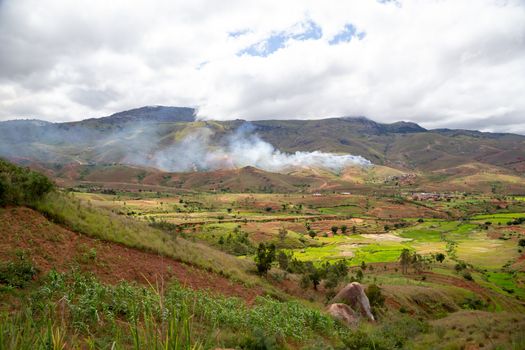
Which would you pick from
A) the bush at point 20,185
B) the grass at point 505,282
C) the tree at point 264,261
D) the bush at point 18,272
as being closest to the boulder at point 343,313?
the tree at point 264,261

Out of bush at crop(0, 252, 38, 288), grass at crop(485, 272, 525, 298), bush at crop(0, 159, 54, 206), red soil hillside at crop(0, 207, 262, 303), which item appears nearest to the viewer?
bush at crop(0, 252, 38, 288)

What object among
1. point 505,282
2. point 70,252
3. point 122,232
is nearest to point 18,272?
point 70,252

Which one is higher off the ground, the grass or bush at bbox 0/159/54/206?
bush at bbox 0/159/54/206

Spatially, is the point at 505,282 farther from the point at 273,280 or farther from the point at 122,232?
the point at 122,232

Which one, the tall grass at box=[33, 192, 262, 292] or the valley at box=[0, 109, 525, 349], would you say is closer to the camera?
the valley at box=[0, 109, 525, 349]

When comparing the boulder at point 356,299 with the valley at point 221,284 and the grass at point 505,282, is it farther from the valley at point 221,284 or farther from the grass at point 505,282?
the grass at point 505,282

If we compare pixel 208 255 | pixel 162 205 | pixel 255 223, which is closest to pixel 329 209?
pixel 255 223

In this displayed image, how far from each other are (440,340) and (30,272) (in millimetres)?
22745

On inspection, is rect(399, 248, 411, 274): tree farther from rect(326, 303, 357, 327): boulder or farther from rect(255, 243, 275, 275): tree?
rect(326, 303, 357, 327): boulder

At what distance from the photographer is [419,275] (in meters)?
68.8

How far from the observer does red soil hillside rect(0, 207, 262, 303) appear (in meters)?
16.5

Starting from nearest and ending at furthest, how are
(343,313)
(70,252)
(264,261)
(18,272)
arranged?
(18,272) → (70,252) → (343,313) → (264,261)

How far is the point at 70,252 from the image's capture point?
18.4 metres

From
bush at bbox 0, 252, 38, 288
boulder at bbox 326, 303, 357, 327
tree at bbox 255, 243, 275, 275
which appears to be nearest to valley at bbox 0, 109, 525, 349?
bush at bbox 0, 252, 38, 288
